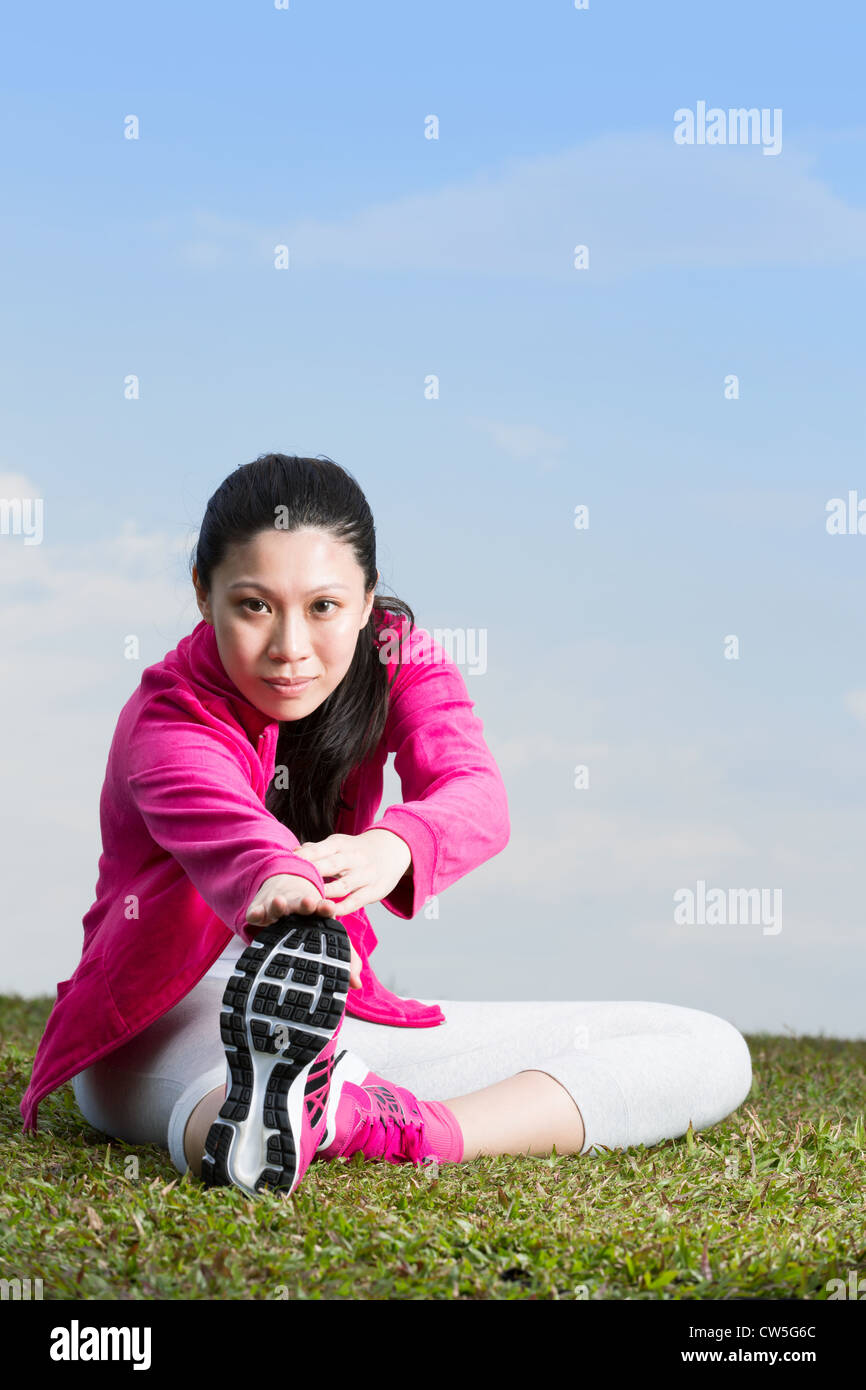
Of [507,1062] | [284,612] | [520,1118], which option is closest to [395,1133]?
[520,1118]

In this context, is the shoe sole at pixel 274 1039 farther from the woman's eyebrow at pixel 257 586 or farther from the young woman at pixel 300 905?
the woman's eyebrow at pixel 257 586

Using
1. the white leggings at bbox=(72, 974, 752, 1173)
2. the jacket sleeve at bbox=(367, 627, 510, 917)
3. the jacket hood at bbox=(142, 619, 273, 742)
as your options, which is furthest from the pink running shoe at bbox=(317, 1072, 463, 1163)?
the jacket hood at bbox=(142, 619, 273, 742)

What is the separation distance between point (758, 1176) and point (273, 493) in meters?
1.52

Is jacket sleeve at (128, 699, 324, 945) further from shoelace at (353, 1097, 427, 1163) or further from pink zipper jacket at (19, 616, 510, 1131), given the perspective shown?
shoelace at (353, 1097, 427, 1163)

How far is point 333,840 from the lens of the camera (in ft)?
6.99

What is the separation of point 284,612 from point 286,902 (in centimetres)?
60

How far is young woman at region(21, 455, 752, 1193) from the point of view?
1.94 m

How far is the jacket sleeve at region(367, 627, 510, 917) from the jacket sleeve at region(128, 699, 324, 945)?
22 cm

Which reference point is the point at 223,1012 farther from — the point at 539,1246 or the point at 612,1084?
the point at 612,1084

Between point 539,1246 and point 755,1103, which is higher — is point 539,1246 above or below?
above

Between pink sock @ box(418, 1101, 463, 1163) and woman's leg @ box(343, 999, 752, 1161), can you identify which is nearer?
pink sock @ box(418, 1101, 463, 1163)

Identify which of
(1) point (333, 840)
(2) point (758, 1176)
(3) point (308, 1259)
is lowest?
(2) point (758, 1176)
